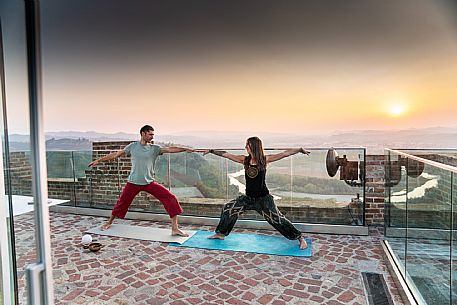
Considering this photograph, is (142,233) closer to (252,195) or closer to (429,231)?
(252,195)

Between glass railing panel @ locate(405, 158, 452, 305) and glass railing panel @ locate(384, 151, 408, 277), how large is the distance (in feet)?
0.40

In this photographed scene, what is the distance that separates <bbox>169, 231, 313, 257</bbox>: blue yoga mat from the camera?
349cm

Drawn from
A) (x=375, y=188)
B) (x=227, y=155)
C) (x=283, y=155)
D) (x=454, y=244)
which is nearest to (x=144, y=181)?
(x=227, y=155)

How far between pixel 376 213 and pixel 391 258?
1347 mm

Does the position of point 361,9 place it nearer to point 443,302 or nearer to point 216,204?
point 443,302

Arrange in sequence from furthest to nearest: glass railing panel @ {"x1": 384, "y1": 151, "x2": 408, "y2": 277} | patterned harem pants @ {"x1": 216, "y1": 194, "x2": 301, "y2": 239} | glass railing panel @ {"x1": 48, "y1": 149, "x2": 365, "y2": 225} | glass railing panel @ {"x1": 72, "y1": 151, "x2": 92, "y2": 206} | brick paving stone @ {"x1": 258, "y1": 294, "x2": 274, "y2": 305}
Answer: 1. glass railing panel @ {"x1": 72, "y1": 151, "x2": 92, "y2": 206}
2. glass railing panel @ {"x1": 48, "y1": 149, "x2": 365, "y2": 225}
3. patterned harem pants @ {"x1": 216, "y1": 194, "x2": 301, "y2": 239}
4. glass railing panel @ {"x1": 384, "y1": 151, "x2": 408, "y2": 277}
5. brick paving stone @ {"x1": 258, "y1": 294, "x2": 274, "y2": 305}

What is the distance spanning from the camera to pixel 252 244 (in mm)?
3727

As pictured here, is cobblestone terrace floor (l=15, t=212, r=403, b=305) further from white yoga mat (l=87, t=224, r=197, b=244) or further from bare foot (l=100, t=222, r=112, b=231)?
bare foot (l=100, t=222, r=112, b=231)

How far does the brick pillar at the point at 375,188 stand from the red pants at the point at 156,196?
2.56m

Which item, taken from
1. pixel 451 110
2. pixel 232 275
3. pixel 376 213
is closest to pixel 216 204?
pixel 232 275

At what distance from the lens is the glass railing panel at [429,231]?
1990 mm

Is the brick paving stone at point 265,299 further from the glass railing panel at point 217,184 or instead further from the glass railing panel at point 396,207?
the glass railing panel at point 217,184

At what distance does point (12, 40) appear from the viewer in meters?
0.64

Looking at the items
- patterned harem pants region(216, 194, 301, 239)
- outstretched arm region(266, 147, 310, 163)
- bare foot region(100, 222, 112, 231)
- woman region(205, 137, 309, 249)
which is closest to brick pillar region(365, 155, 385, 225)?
outstretched arm region(266, 147, 310, 163)
